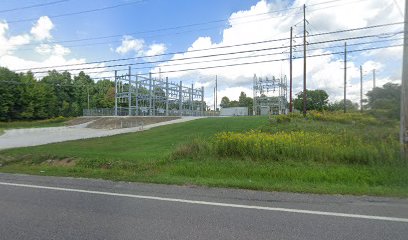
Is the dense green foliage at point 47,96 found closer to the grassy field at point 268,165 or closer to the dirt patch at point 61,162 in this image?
the dirt patch at point 61,162

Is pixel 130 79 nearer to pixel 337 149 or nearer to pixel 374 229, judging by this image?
pixel 337 149

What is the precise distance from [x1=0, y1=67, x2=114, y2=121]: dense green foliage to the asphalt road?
64.2 metres

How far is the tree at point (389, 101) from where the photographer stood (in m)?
19.0

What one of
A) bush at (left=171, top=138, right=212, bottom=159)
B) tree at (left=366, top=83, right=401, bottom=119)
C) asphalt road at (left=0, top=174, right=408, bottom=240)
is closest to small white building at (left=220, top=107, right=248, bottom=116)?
tree at (left=366, top=83, right=401, bottom=119)

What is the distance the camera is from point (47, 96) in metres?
81.4

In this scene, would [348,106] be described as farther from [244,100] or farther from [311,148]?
[244,100]

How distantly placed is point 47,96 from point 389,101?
80119 millimetres

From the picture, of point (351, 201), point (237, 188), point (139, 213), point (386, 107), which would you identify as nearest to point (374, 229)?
point (351, 201)

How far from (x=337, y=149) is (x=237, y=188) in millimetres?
4862

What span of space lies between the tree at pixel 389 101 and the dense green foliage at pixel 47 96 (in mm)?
61681

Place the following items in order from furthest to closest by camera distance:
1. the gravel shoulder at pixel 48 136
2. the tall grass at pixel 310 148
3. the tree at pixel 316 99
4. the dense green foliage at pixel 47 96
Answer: the tree at pixel 316 99, the dense green foliage at pixel 47 96, the gravel shoulder at pixel 48 136, the tall grass at pixel 310 148

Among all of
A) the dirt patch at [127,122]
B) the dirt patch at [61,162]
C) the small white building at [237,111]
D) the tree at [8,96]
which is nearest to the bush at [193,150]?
the dirt patch at [61,162]

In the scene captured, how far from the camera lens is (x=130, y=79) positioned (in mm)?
54000

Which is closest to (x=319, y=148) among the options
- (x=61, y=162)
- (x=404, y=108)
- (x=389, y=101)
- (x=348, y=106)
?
(x=404, y=108)
